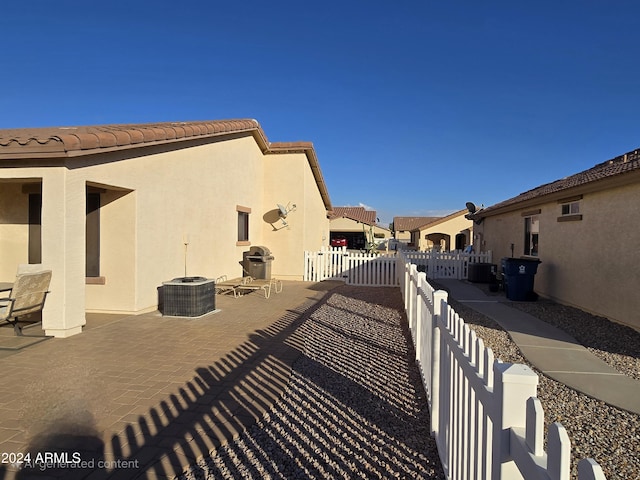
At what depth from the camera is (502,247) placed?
14.9 metres

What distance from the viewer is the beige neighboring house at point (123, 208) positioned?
5.85 metres

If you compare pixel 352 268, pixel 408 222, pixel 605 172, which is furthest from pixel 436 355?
pixel 408 222

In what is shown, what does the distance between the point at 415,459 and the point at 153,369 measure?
334 centimetres

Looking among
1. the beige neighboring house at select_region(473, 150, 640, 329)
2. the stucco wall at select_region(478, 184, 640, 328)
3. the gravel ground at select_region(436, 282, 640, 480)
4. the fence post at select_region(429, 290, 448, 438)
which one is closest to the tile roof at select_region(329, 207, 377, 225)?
the beige neighboring house at select_region(473, 150, 640, 329)

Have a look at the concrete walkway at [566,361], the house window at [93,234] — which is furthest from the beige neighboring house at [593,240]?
the house window at [93,234]

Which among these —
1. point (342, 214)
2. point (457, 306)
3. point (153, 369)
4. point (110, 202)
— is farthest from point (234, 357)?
point (342, 214)

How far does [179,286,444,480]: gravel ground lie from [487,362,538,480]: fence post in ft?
4.55

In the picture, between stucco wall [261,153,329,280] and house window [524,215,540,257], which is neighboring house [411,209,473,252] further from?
stucco wall [261,153,329,280]

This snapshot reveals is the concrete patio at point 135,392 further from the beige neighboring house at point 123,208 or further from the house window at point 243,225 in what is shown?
the house window at point 243,225

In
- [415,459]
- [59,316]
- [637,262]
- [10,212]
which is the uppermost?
[10,212]

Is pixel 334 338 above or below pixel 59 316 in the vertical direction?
below

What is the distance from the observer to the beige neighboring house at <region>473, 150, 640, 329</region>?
7.00m

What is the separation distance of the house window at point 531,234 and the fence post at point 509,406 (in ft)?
37.4

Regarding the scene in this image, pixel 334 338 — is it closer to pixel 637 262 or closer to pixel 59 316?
pixel 59 316
